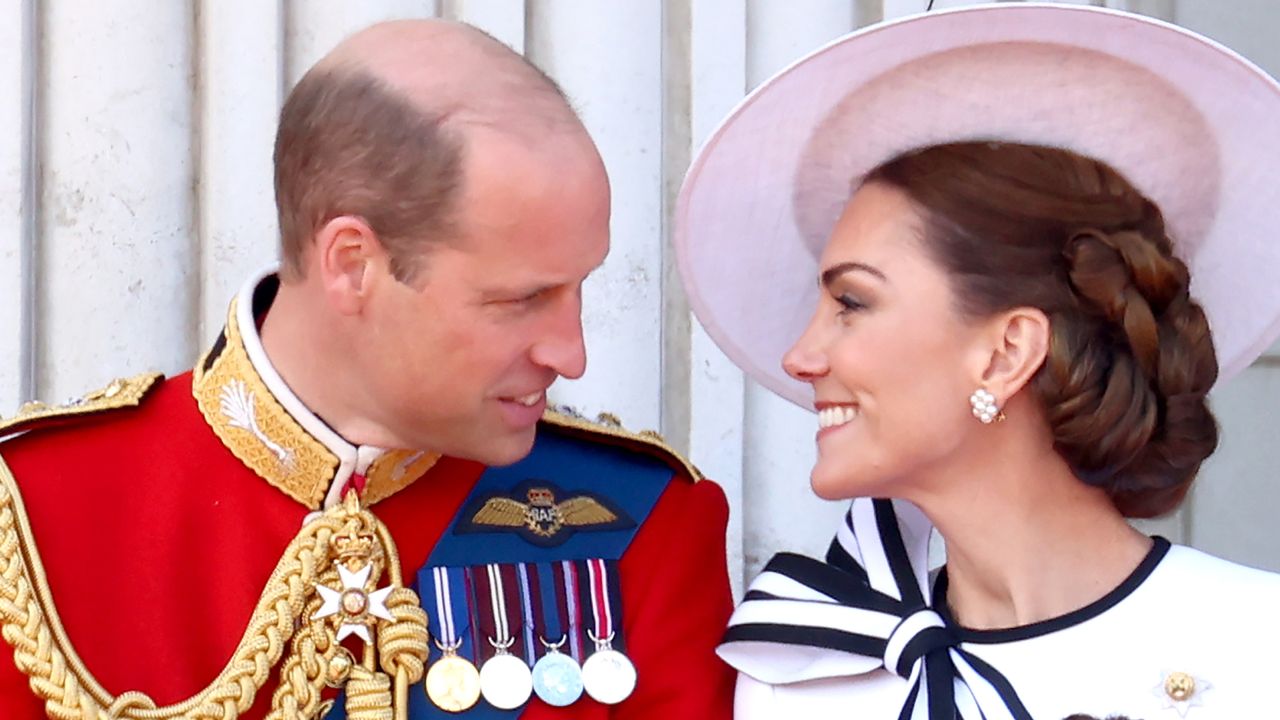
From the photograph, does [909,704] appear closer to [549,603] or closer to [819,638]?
[819,638]

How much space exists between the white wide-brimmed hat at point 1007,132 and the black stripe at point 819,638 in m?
0.43

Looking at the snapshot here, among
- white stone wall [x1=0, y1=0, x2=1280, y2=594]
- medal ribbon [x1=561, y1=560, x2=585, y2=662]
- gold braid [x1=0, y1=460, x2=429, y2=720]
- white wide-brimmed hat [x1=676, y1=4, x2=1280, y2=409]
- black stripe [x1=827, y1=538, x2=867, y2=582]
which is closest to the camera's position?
gold braid [x1=0, y1=460, x2=429, y2=720]

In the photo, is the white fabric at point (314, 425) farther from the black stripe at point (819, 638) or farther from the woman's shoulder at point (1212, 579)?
the woman's shoulder at point (1212, 579)

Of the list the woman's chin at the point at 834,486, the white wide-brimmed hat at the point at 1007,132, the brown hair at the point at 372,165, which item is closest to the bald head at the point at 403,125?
the brown hair at the point at 372,165

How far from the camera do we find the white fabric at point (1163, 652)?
201 cm

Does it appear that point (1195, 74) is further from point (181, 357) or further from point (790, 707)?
point (181, 357)

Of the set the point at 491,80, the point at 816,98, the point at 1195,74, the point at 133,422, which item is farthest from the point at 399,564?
the point at 1195,74

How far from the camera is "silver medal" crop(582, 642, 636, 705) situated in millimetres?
2129

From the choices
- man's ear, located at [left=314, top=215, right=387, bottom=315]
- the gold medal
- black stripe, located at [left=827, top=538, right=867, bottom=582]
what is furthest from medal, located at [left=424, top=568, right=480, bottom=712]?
black stripe, located at [left=827, top=538, right=867, bottom=582]

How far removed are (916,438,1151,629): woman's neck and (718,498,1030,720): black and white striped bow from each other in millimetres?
76

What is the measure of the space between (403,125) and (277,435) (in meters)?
0.35

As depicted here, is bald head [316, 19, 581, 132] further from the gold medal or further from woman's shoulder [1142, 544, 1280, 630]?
woman's shoulder [1142, 544, 1280, 630]

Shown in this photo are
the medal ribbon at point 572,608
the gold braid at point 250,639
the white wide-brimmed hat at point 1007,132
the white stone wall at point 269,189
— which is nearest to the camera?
the gold braid at point 250,639

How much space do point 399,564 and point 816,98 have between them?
670 millimetres
